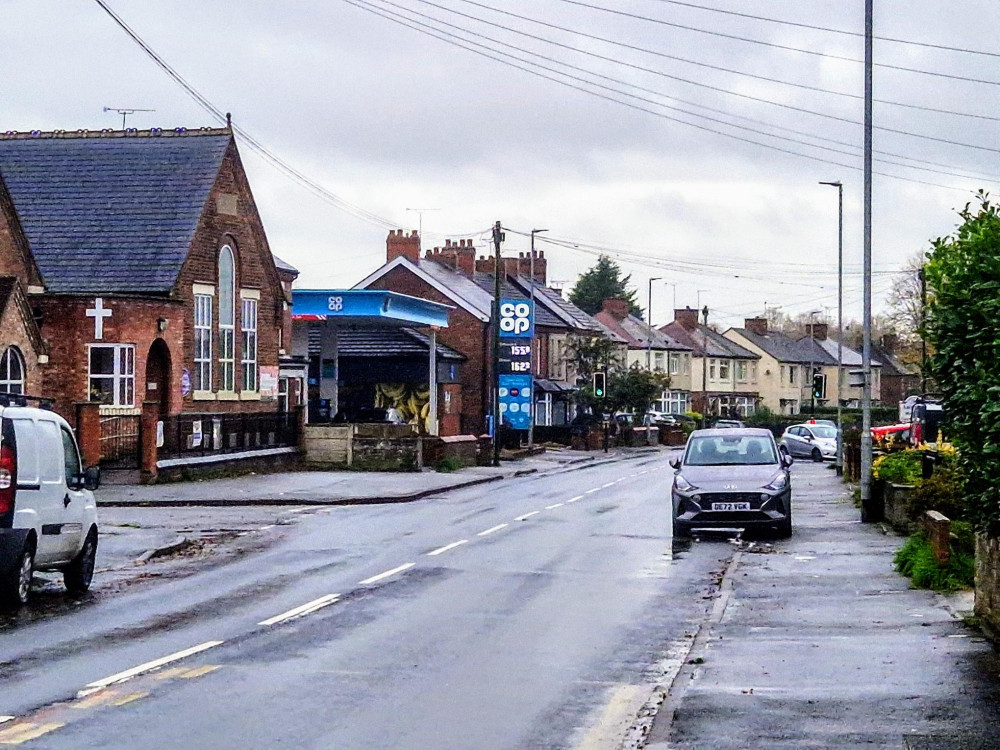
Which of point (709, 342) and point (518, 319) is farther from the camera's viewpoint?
point (709, 342)

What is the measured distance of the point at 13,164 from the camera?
46.7 metres

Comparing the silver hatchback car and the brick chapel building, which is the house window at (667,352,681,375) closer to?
the brick chapel building

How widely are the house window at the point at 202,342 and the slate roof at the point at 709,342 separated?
74.8 metres

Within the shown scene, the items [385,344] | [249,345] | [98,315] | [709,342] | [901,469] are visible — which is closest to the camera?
[901,469]

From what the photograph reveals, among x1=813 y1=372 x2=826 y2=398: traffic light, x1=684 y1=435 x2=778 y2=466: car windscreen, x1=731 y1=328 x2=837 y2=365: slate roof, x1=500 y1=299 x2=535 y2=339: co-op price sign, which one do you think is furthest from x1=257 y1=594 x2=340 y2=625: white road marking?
x1=731 y1=328 x2=837 y2=365: slate roof

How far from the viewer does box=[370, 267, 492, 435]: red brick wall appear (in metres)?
71.9

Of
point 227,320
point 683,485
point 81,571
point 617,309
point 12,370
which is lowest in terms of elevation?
point 81,571

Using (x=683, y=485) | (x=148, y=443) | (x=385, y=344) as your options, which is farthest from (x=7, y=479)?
(x=385, y=344)

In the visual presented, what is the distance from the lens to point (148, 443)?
114 ft

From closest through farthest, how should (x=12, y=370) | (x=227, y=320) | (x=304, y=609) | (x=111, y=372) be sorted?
1. (x=304, y=609)
2. (x=12, y=370)
3. (x=111, y=372)
4. (x=227, y=320)

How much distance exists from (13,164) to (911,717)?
42.1 meters

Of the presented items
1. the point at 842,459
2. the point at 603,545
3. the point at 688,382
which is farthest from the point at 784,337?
the point at 603,545

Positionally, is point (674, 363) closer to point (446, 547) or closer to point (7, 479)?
point (446, 547)

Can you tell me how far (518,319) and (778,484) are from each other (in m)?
41.7
